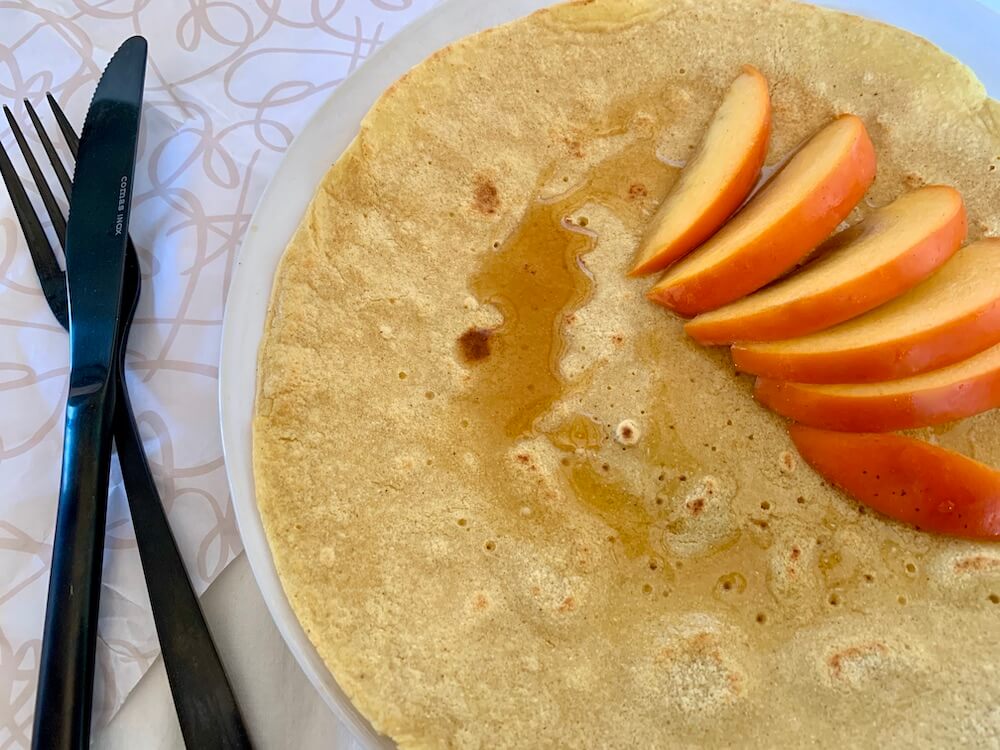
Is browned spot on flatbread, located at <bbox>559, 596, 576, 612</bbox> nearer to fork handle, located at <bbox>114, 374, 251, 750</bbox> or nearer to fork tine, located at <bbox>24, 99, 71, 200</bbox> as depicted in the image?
fork handle, located at <bbox>114, 374, 251, 750</bbox>

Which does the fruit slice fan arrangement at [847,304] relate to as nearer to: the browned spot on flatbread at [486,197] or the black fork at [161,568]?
the browned spot on flatbread at [486,197]

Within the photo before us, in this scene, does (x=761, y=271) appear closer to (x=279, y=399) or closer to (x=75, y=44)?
(x=279, y=399)

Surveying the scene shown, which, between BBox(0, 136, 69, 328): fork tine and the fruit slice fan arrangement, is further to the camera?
BBox(0, 136, 69, 328): fork tine

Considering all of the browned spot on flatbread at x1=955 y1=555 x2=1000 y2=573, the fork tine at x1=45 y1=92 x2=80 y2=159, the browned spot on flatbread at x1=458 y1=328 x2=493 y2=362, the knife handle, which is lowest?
the browned spot on flatbread at x1=955 y1=555 x2=1000 y2=573

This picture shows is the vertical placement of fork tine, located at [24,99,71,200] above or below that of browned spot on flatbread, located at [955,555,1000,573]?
above

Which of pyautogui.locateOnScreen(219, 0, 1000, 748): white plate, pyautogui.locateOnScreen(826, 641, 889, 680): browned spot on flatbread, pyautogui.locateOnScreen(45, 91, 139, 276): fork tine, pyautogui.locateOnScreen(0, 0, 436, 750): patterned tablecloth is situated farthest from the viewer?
pyautogui.locateOnScreen(45, 91, 139, 276): fork tine

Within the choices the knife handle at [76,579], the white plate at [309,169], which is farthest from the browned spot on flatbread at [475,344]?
the knife handle at [76,579]

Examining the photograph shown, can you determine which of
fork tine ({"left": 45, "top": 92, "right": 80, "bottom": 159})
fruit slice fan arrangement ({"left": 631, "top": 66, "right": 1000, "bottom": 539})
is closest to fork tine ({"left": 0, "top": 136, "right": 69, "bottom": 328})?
fork tine ({"left": 45, "top": 92, "right": 80, "bottom": 159})
